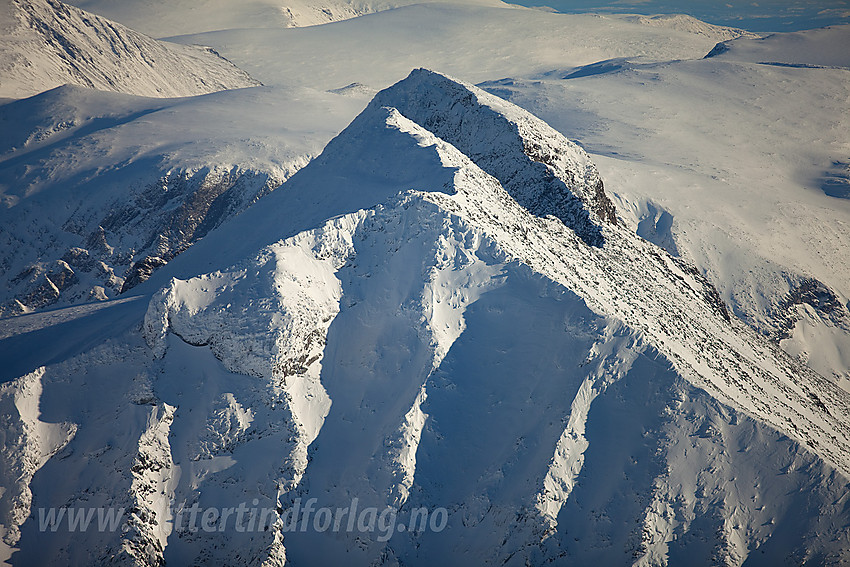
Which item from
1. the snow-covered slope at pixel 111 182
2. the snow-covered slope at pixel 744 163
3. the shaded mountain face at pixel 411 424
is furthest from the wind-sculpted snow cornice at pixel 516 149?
the snow-covered slope at pixel 744 163

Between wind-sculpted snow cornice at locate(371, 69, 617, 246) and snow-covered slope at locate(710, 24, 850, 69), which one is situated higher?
wind-sculpted snow cornice at locate(371, 69, 617, 246)

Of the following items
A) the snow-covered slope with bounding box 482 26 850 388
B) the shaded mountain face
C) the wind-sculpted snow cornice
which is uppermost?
the wind-sculpted snow cornice

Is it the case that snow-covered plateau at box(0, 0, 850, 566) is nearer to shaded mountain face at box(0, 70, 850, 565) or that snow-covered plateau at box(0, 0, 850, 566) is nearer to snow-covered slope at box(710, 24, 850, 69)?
shaded mountain face at box(0, 70, 850, 565)

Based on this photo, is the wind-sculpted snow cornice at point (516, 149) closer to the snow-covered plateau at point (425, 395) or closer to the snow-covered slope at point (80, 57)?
the snow-covered plateau at point (425, 395)

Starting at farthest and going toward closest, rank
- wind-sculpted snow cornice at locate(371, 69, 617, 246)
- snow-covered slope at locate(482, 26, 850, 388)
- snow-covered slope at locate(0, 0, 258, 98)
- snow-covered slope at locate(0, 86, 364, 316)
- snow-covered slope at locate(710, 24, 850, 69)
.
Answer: snow-covered slope at locate(710, 24, 850, 69)
snow-covered slope at locate(0, 0, 258, 98)
snow-covered slope at locate(0, 86, 364, 316)
snow-covered slope at locate(482, 26, 850, 388)
wind-sculpted snow cornice at locate(371, 69, 617, 246)

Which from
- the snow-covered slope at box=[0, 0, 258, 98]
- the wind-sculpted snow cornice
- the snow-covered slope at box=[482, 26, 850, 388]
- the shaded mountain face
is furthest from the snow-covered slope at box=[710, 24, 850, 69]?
the shaded mountain face

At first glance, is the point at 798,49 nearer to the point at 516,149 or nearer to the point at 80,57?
the point at 516,149
